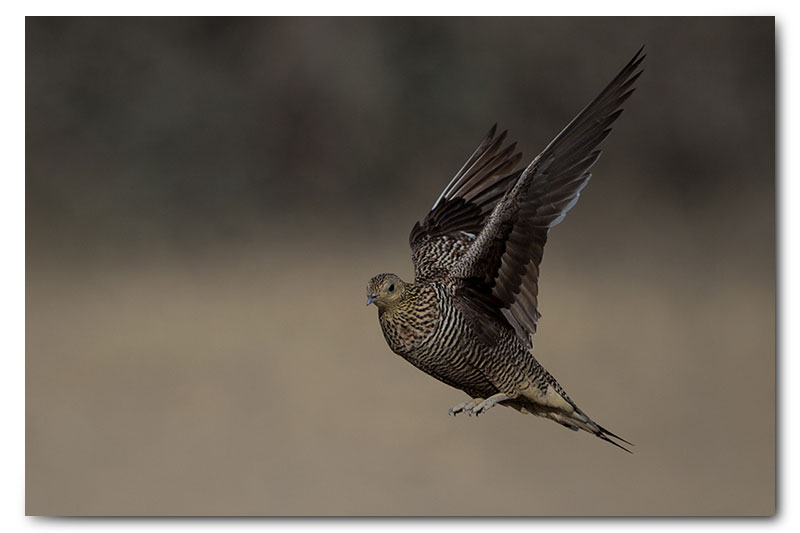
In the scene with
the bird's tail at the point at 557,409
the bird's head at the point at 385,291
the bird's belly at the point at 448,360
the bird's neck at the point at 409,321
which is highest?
the bird's head at the point at 385,291

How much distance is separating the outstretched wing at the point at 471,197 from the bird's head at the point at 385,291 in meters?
0.51

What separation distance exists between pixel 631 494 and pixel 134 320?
1809 millimetres

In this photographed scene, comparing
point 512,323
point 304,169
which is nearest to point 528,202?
point 512,323

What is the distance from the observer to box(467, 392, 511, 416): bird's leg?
2.96 metres

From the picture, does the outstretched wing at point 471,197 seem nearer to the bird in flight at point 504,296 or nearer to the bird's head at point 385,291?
the bird in flight at point 504,296

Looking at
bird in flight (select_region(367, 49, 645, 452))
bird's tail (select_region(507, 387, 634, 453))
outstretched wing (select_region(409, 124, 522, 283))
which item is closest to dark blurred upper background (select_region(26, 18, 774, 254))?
outstretched wing (select_region(409, 124, 522, 283))

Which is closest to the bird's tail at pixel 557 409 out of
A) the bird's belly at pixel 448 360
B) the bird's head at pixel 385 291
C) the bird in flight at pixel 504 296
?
the bird in flight at pixel 504 296

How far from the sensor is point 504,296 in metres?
Answer: 3.00

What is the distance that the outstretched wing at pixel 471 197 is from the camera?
3391 millimetres

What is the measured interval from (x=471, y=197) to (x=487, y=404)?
30.5 inches

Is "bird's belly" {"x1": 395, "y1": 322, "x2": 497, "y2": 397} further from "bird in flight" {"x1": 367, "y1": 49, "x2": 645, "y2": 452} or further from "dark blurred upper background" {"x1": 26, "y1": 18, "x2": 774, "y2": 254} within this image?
"dark blurred upper background" {"x1": 26, "y1": 18, "x2": 774, "y2": 254}

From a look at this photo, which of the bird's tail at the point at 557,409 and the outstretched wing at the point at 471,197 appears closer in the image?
the bird's tail at the point at 557,409

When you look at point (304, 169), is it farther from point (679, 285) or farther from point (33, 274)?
point (679, 285)

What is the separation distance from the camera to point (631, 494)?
3.53 m
